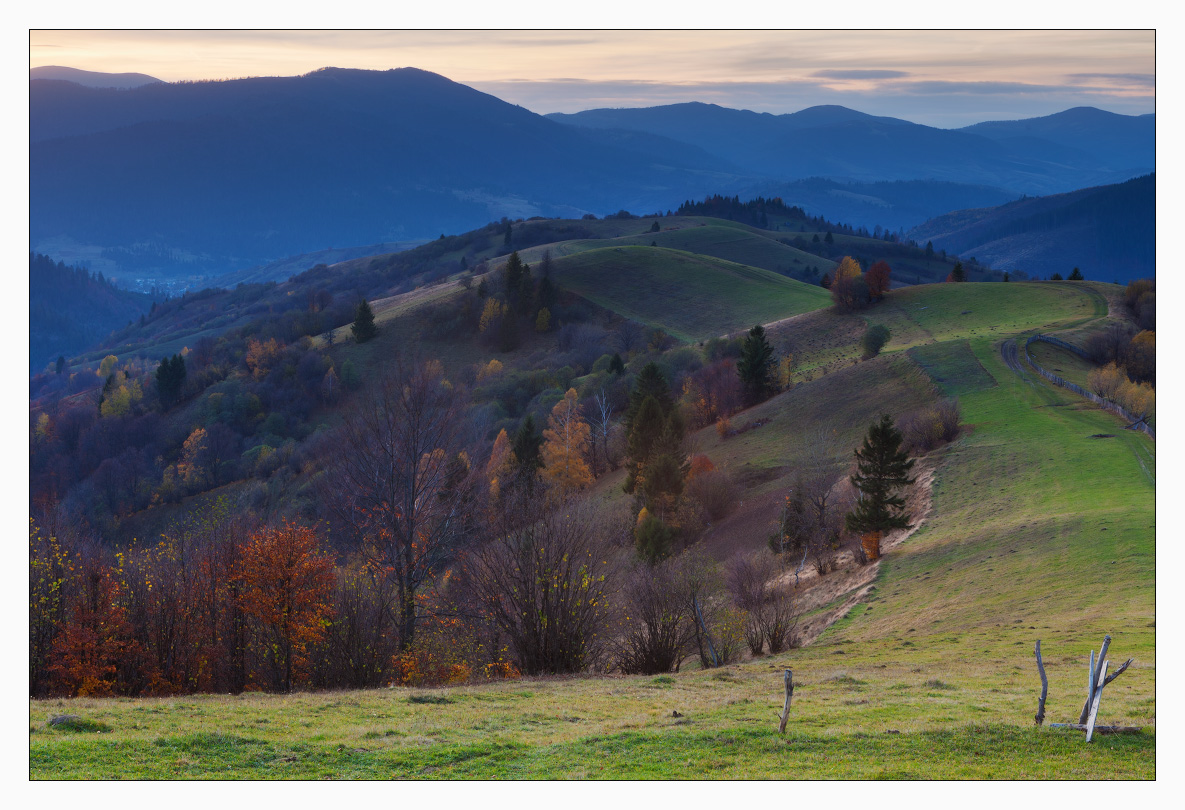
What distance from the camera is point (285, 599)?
25688 millimetres

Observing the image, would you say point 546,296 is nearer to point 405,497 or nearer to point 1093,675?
point 405,497

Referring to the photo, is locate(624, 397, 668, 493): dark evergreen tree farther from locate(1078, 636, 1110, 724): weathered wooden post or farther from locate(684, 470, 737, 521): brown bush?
locate(1078, 636, 1110, 724): weathered wooden post

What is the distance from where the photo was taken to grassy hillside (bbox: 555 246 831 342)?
5271 inches

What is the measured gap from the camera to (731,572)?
4081 cm

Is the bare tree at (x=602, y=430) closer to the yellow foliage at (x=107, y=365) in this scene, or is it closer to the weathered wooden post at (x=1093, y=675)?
the weathered wooden post at (x=1093, y=675)

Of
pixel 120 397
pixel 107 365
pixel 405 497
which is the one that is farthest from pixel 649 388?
pixel 107 365

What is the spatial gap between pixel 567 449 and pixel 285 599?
173 feet

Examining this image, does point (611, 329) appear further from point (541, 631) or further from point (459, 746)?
point (459, 746)

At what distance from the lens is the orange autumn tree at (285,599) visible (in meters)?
25.4

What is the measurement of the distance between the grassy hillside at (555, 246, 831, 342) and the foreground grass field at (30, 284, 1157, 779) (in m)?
90.1
